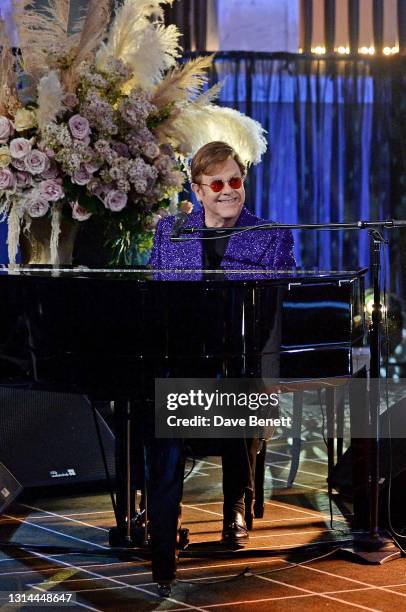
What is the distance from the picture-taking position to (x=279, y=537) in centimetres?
424

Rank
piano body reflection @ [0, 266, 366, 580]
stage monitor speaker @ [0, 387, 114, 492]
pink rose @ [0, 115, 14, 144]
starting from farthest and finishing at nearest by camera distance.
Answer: stage monitor speaker @ [0, 387, 114, 492] < pink rose @ [0, 115, 14, 144] < piano body reflection @ [0, 266, 366, 580]

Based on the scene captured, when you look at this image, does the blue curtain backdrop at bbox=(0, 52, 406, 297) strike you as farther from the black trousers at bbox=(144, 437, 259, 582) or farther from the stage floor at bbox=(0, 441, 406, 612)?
the black trousers at bbox=(144, 437, 259, 582)

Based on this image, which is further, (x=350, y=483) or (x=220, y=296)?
(x=350, y=483)

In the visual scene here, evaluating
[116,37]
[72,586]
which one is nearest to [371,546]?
[72,586]

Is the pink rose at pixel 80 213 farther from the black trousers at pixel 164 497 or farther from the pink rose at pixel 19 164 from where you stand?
the black trousers at pixel 164 497

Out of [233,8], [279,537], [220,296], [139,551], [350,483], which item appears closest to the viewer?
[220,296]

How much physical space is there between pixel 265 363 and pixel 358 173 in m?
4.88

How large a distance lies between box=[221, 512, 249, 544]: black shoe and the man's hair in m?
1.20

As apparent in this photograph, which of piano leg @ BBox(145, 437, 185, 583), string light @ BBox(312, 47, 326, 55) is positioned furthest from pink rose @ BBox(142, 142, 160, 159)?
string light @ BBox(312, 47, 326, 55)

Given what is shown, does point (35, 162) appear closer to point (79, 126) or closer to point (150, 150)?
point (79, 126)

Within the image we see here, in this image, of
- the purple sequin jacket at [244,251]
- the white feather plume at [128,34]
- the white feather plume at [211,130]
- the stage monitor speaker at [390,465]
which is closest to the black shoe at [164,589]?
the stage monitor speaker at [390,465]

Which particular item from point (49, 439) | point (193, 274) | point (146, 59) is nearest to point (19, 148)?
point (146, 59)

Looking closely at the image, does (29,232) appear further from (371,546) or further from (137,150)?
(371,546)

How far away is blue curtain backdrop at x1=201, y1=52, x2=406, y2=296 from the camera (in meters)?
7.88
